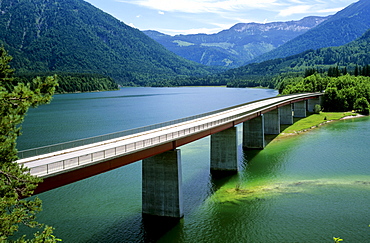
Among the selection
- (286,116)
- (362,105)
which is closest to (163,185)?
(286,116)

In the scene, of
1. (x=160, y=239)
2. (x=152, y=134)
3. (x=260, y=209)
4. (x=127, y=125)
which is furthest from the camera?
(x=127, y=125)

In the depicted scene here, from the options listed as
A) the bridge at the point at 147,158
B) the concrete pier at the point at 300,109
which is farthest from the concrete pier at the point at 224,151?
the concrete pier at the point at 300,109

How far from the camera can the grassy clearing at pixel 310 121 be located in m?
87.0

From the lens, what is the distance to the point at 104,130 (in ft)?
277

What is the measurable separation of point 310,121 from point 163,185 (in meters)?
80.0

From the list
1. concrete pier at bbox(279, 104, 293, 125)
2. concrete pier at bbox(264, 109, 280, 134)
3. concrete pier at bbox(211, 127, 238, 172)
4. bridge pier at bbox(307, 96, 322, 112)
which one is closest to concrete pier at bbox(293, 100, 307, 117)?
bridge pier at bbox(307, 96, 322, 112)

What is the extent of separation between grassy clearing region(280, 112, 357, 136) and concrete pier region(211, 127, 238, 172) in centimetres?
3607

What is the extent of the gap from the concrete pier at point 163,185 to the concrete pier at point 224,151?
17.9 metres

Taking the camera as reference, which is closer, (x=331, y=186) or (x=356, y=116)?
(x=331, y=186)

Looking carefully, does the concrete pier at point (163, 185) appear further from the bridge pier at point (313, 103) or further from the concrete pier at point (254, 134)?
the bridge pier at point (313, 103)

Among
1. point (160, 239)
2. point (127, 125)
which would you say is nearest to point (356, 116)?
point (127, 125)

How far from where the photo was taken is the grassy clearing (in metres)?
87.0

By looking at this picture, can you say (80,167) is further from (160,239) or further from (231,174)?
(231,174)

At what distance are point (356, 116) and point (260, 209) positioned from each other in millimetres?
89862
